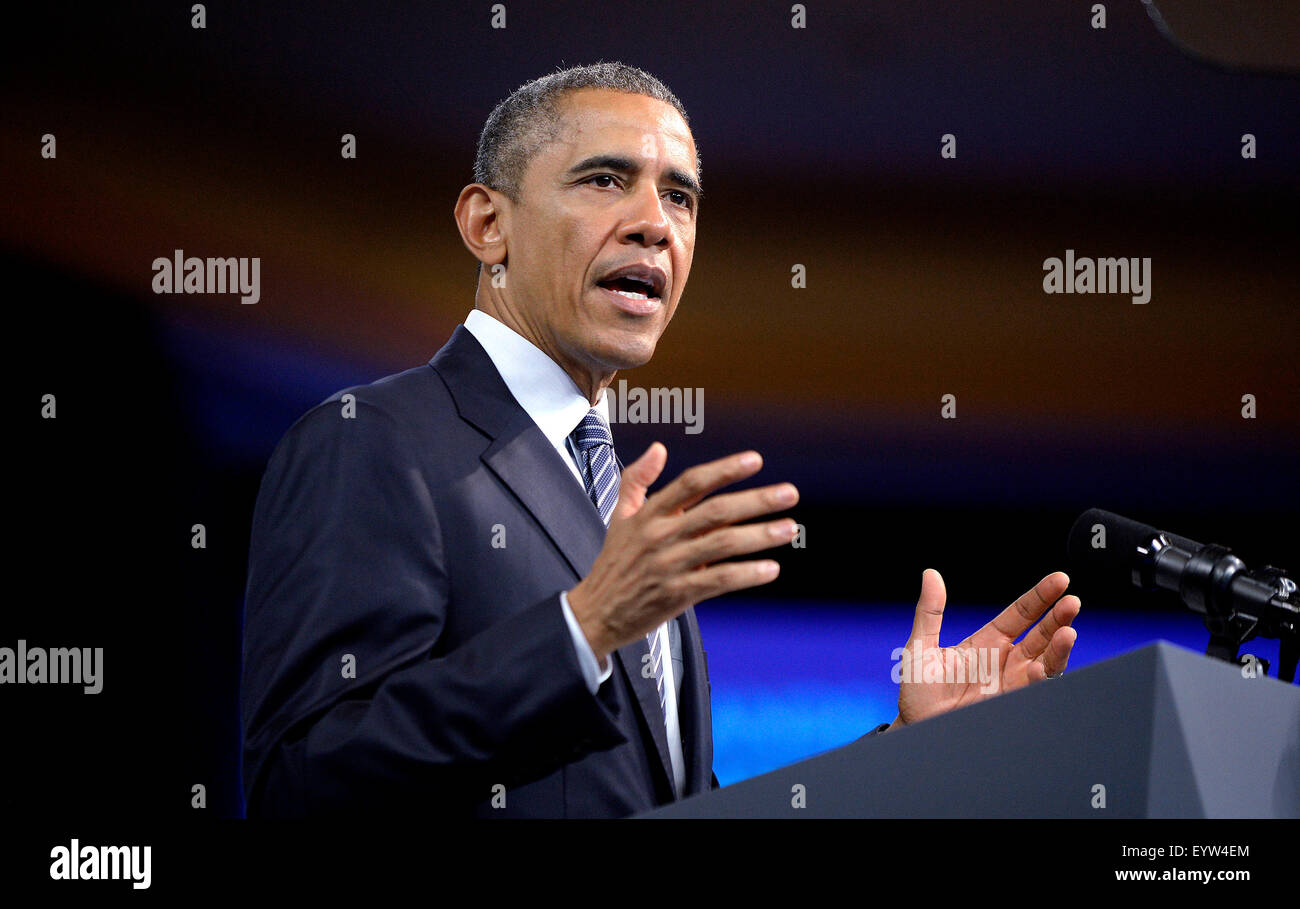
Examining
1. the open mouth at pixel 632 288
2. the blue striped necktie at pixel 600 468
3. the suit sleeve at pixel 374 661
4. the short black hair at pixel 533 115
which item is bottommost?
the suit sleeve at pixel 374 661

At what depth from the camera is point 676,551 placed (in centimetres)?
99

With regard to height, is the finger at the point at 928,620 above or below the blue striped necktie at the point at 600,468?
below

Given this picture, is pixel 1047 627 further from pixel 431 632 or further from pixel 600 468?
pixel 431 632

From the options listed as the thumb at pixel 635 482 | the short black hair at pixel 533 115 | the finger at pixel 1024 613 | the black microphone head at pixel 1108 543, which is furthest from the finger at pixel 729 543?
the short black hair at pixel 533 115

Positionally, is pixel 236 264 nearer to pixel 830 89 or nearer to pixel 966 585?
pixel 830 89

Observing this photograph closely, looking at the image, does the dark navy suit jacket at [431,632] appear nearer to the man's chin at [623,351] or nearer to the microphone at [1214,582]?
the man's chin at [623,351]

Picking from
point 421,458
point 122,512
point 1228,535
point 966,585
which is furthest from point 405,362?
point 1228,535

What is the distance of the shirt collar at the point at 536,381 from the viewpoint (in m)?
1.54

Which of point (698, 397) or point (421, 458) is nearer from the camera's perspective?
point (421, 458)

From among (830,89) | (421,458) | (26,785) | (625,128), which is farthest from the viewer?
(830,89)

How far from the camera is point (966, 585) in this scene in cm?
310

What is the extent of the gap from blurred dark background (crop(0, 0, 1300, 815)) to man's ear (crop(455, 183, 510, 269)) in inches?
46.6

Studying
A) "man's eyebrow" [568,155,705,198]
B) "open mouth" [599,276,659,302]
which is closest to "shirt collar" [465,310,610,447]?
"open mouth" [599,276,659,302]

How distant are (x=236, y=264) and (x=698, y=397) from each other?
117 cm
